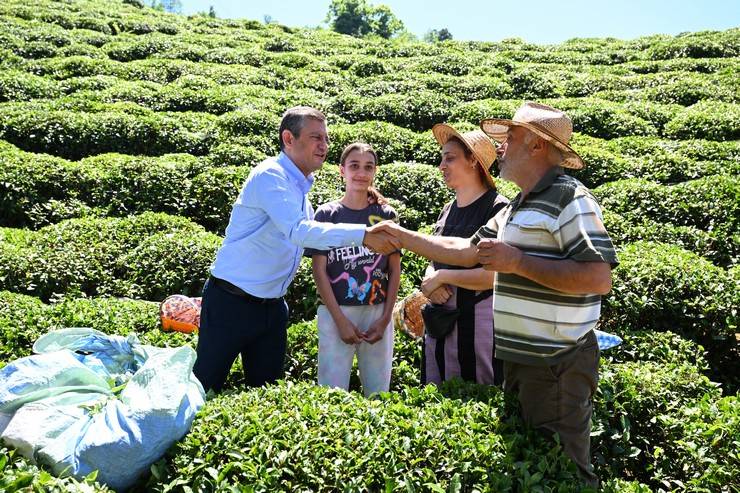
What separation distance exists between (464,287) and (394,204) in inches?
151

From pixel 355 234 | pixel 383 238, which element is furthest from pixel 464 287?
pixel 355 234

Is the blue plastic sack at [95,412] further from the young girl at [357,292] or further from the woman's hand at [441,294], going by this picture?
the woman's hand at [441,294]

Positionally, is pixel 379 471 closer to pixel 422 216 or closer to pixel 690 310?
pixel 690 310

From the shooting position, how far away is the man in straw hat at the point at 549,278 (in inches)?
107

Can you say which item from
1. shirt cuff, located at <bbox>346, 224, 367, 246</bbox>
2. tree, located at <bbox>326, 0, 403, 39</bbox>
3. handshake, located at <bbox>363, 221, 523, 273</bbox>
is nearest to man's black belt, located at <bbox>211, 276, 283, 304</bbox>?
shirt cuff, located at <bbox>346, 224, 367, 246</bbox>

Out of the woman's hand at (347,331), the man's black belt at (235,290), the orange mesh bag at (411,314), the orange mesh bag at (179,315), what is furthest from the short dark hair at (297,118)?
the orange mesh bag at (179,315)

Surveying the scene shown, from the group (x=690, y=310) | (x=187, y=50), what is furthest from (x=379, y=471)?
(x=187, y=50)

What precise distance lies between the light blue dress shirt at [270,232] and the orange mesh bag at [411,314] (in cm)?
86

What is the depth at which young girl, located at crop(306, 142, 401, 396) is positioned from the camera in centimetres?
416

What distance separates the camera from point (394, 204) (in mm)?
7402

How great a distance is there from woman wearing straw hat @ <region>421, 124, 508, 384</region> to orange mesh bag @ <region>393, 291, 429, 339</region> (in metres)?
0.59

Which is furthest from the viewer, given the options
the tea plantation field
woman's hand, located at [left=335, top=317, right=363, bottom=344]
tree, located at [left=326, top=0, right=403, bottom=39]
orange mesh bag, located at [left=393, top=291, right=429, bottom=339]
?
tree, located at [left=326, top=0, right=403, bottom=39]

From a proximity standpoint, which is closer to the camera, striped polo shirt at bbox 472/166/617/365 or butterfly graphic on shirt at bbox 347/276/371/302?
striped polo shirt at bbox 472/166/617/365

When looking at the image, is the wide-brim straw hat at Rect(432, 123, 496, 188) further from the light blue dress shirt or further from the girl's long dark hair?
the light blue dress shirt
